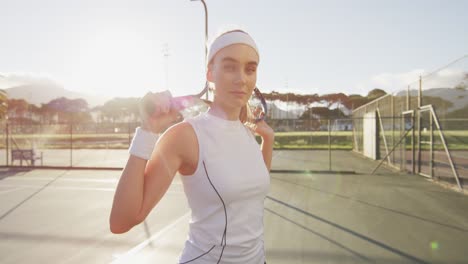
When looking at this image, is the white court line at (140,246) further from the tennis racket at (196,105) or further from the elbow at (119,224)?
the elbow at (119,224)

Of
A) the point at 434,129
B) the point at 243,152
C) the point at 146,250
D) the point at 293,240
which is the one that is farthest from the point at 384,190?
the point at 243,152

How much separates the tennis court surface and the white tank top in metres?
3.70

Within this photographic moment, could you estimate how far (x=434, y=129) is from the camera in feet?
39.3

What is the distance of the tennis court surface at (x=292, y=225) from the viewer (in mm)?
5148

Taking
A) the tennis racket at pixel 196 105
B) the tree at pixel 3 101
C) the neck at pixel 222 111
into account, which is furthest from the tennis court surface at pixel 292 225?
the tree at pixel 3 101

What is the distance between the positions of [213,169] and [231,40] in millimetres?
536

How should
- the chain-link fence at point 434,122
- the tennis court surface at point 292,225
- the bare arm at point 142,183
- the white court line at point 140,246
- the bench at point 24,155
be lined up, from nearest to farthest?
the bare arm at point 142,183
the white court line at point 140,246
the tennis court surface at point 292,225
the chain-link fence at point 434,122
the bench at point 24,155

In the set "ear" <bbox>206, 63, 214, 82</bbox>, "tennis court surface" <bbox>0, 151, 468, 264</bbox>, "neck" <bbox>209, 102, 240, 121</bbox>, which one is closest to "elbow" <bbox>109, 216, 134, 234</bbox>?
"neck" <bbox>209, 102, 240, 121</bbox>

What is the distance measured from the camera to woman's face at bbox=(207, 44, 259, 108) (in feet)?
4.73

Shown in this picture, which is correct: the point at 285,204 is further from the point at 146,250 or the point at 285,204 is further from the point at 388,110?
the point at 388,110

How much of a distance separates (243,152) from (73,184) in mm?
12573

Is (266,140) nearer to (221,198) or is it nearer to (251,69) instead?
(251,69)

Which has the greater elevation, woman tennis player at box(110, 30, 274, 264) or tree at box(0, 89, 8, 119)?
tree at box(0, 89, 8, 119)

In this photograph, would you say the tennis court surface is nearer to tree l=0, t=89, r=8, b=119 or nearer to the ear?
the ear
